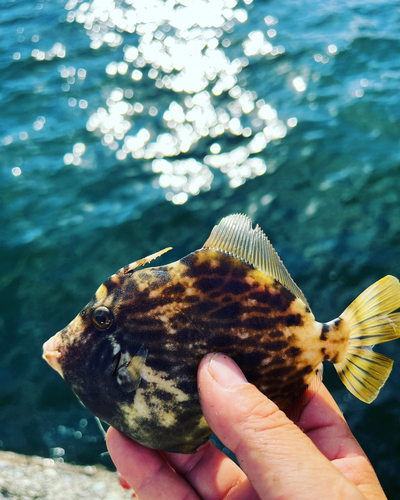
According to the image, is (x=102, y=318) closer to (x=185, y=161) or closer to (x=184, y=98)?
(x=185, y=161)

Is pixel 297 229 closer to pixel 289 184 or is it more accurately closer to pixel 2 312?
pixel 289 184

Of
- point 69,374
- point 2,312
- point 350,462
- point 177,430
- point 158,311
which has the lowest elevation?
point 2,312

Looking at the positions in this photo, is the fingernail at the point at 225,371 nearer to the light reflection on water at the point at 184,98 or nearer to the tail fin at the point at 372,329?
the tail fin at the point at 372,329

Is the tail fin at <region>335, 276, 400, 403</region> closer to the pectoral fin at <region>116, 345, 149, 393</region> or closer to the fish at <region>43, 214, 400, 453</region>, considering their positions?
the fish at <region>43, 214, 400, 453</region>

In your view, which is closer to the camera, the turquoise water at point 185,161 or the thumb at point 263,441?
the thumb at point 263,441

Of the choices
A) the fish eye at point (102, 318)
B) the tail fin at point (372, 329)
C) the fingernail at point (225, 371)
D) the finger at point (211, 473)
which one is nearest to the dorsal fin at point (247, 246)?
the tail fin at point (372, 329)

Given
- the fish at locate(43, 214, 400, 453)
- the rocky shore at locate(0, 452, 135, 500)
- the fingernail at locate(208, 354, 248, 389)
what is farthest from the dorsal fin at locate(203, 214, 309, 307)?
the rocky shore at locate(0, 452, 135, 500)

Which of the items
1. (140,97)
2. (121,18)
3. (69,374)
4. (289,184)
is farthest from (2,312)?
(121,18)
